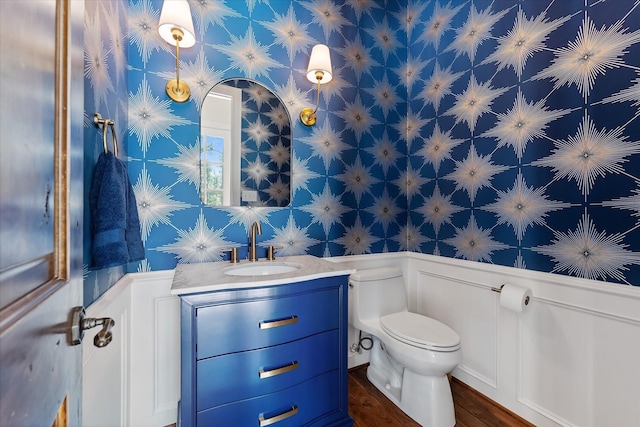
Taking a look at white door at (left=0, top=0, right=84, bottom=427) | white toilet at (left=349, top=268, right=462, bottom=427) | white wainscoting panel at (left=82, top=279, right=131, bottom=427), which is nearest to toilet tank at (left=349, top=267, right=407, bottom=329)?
white toilet at (left=349, top=268, right=462, bottom=427)

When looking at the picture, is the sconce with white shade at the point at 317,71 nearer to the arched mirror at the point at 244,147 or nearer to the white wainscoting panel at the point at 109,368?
the arched mirror at the point at 244,147

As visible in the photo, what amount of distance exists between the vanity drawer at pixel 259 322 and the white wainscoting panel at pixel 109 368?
1.01 feet

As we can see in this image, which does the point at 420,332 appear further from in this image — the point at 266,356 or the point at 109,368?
the point at 109,368

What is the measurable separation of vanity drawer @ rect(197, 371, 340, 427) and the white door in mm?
697

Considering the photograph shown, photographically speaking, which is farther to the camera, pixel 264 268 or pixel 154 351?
pixel 264 268

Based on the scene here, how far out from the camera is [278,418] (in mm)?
1164

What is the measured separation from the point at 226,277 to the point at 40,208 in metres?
0.85

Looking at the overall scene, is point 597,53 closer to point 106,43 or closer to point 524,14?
point 524,14

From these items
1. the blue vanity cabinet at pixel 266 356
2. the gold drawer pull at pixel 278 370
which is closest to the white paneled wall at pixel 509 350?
the blue vanity cabinet at pixel 266 356

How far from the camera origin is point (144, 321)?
136cm

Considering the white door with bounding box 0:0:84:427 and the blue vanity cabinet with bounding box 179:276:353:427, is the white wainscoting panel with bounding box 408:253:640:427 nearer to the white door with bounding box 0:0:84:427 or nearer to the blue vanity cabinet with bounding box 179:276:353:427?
the blue vanity cabinet with bounding box 179:276:353:427

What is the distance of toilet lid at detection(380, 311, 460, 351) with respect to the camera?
1348 millimetres

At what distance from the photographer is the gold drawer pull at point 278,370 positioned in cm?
113

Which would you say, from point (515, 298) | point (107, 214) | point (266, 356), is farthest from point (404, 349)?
point (107, 214)
